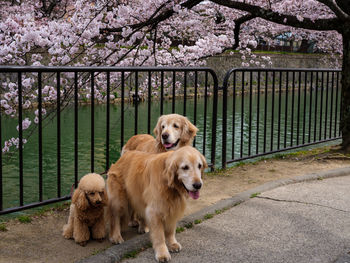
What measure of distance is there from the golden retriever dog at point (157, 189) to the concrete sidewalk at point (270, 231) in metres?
0.18

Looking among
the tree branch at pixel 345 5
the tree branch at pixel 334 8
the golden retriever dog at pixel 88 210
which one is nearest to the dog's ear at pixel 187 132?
the golden retriever dog at pixel 88 210

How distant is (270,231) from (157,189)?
121 cm

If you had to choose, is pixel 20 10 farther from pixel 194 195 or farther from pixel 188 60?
pixel 194 195

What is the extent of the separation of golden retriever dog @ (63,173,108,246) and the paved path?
0.47 meters

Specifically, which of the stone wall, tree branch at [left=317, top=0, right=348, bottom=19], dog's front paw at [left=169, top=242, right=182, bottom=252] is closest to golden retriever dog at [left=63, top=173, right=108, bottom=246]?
dog's front paw at [left=169, top=242, right=182, bottom=252]

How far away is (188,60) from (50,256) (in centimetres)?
964

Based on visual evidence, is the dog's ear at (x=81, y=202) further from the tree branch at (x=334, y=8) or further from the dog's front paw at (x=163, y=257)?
the tree branch at (x=334, y=8)

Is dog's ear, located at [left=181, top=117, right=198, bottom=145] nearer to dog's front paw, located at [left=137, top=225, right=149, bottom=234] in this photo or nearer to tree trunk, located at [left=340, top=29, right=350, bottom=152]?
dog's front paw, located at [left=137, top=225, right=149, bottom=234]

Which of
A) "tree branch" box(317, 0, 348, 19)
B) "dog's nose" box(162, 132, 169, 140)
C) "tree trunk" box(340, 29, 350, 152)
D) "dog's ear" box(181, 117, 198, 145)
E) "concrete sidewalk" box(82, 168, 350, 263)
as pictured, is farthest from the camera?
"tree trunk" box(340, 29, 350, 152)

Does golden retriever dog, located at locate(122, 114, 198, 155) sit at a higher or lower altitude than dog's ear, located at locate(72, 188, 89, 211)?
higher

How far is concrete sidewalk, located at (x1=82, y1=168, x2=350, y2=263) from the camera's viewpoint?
3256mm

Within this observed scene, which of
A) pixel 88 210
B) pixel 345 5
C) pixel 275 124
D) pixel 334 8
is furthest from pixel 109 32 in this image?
pixel 275 124

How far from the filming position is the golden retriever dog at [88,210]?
11.0 feet

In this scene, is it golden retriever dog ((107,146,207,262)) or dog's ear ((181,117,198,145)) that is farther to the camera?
dog's ear ((181,117,198,145))
